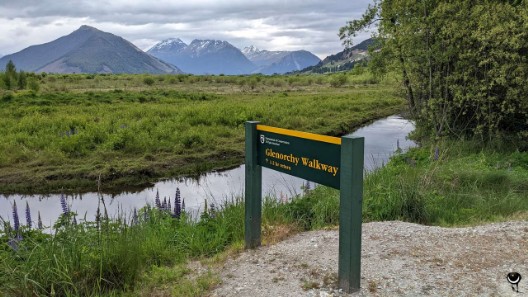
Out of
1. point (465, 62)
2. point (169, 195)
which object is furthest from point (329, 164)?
point (169, 195)

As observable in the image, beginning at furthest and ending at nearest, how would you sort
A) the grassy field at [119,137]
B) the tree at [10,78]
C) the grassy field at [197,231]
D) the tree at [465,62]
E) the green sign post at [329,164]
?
the tree at [10,78]
the grassy field at [119,137]
the tree at [465,62]
the grassy field at [197,231]
the green sign post at [329,164]

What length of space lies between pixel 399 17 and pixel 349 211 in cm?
1243

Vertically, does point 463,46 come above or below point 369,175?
above

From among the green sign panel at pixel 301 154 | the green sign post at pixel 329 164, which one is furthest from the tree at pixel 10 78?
the green sign panel at pixel 301 154

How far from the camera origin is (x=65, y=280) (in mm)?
4441

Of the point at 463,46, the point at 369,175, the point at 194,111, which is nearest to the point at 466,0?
the point at 463,46

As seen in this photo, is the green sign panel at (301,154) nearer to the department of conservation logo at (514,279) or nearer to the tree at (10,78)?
the department of conservation logo at (514,279)

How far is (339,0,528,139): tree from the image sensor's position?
1162cm

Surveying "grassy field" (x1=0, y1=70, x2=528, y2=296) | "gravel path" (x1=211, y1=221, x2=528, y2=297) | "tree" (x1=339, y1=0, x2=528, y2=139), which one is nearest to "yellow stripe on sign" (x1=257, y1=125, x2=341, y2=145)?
"gravel path" (x1=211, y1=221, x2=528, y2=297)

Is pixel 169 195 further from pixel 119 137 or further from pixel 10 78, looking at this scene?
pixel 10 78

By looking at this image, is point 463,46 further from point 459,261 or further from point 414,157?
point 459,261

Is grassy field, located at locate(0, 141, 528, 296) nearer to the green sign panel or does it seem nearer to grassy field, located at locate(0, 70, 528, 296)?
grassy field, located at locate(0, 70, 528, 296)

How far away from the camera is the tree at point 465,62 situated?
11.6 meters

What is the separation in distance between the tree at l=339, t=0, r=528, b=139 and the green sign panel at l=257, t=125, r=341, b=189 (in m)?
8.64
